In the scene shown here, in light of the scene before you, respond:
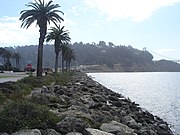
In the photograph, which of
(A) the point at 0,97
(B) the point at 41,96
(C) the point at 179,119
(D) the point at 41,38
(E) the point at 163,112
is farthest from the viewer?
(D) the point at 41,38

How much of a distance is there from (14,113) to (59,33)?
48.9 meters

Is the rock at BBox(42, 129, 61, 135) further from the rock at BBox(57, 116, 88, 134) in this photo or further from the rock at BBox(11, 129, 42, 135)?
the rock at BBox(57, 116, 88, 134)

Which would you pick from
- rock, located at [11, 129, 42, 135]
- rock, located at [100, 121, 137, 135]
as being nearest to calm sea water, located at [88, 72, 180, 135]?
rock, located at [100, 121, 137, 135]

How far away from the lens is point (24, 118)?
10.0 meters

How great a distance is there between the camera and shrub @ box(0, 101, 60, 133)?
9.63 m

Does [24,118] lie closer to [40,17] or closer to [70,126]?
[70,126]

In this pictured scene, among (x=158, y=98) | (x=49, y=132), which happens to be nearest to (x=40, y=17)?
(x=158, y=98)

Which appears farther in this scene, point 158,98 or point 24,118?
point 158,98

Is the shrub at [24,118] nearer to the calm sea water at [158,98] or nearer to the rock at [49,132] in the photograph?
the rock at [49,132]

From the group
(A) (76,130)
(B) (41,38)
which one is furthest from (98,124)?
(B) (41,38)

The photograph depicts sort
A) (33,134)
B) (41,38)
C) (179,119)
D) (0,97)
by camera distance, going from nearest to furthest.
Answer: (33,134) → (0,97) → (179,119) → (41,38)

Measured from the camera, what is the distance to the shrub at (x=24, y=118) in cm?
963

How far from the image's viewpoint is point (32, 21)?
42188 millimetres

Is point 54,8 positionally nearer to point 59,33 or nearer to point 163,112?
point 59,33
